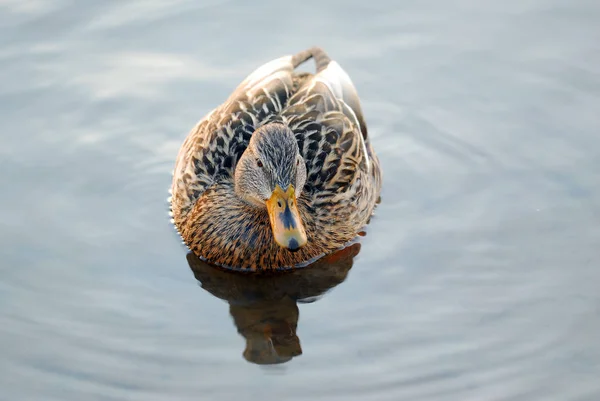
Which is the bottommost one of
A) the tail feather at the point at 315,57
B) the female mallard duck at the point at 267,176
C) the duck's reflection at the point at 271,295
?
the duck's reflection at the point at 271,295

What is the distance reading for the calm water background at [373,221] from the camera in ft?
25.2

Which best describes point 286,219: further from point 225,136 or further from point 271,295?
point 225,136

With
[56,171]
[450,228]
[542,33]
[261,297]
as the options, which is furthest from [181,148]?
[542,33]

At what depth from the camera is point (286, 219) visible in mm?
8102

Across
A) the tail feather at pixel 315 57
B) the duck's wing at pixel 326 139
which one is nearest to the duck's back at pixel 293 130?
the duck's wing at pixel 326 139

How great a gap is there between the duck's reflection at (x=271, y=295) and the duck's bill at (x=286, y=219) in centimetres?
63

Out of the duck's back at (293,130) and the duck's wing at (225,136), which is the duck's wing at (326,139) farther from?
the duck's wing at (225,136)

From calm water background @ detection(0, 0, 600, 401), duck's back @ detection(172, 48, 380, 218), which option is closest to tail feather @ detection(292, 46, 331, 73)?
duck's back @ detection(172, 48, 380, 218)

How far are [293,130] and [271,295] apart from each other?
142 centimetres

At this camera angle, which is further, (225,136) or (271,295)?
(225,136)

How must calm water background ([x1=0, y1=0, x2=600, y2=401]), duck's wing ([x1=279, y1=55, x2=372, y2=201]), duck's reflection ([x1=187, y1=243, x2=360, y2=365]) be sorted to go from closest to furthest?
calm water background ([x1=0, y1=0, x2=600, y2=401]) < duck's reflection ([x1=187, y1=243, x2=360, y2=365]) < duck's wing ([x1=279, y1=55, x2=372, y2=201])

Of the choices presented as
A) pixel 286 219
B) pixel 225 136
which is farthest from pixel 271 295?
pixel 225 136

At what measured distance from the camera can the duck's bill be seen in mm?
8016

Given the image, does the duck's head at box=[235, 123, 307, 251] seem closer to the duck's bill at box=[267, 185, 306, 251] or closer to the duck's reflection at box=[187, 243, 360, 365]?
the duck's bill at box=[267, 185, 306, 251]
